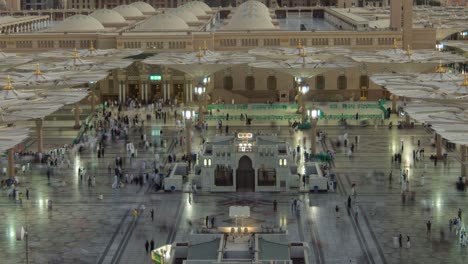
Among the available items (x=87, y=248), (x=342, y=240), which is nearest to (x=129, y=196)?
(x=87, y=248)

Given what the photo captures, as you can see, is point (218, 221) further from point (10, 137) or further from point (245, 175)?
point (10, 137)

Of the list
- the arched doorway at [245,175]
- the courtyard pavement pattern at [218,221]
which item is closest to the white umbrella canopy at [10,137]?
the courtyard pavement pattern at [218,221]

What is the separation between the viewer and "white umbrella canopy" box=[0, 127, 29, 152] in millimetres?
44088

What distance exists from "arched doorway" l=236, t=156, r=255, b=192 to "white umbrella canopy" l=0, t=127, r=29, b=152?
408 inches

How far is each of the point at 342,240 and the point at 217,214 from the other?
6609mm

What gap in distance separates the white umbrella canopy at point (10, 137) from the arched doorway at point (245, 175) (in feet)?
34.0

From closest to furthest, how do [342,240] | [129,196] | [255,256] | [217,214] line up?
[255,256]
[342,240]
[217,214]
[129,196]

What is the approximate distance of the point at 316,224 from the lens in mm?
42438

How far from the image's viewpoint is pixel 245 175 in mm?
49000

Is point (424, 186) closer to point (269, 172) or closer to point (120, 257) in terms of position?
point (269, 172)

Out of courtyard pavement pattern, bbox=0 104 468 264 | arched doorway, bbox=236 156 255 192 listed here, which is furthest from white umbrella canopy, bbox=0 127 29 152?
arched doorway, bbox=236 156 255 192

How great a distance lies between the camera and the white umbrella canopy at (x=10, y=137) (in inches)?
1736

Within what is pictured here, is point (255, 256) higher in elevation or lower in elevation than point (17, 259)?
higher

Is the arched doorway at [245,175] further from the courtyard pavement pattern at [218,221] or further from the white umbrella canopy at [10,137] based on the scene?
the white umbrella canopy at [10,137]
